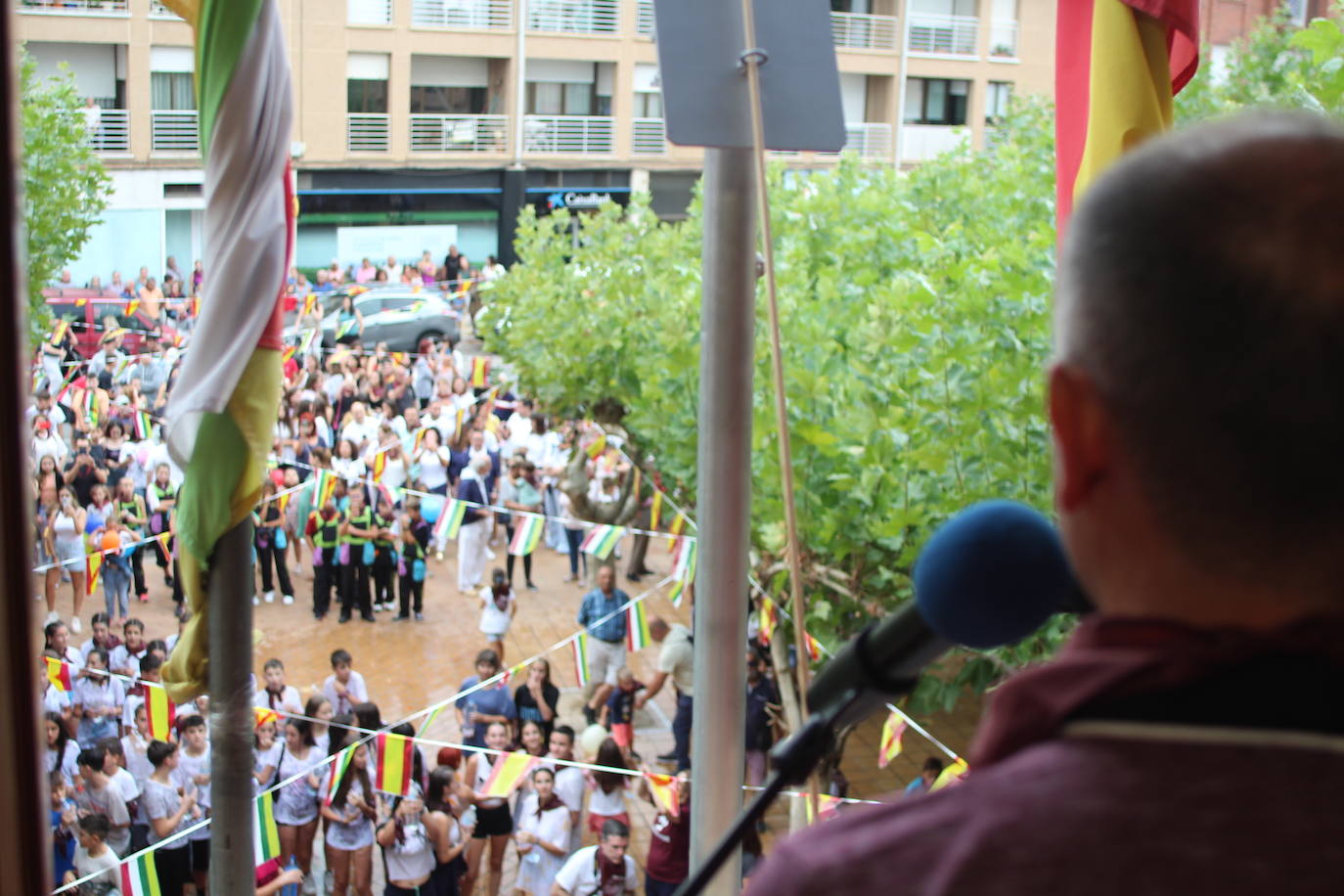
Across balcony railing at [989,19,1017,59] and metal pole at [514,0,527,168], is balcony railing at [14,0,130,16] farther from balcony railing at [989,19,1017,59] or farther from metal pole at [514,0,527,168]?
balcony railing at [989,19,1017,59]

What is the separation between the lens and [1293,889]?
60cm

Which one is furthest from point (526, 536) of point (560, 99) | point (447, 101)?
point (560, 99)

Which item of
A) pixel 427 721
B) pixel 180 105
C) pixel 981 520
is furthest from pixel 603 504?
pixel 180 105

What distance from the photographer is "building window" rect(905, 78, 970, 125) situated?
2453 cm

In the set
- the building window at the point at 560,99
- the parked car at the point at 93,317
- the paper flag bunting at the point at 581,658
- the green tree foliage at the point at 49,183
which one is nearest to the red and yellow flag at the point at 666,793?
the paper flag bunting at the point at 581,658

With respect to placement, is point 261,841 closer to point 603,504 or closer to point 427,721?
Result: point 427,721

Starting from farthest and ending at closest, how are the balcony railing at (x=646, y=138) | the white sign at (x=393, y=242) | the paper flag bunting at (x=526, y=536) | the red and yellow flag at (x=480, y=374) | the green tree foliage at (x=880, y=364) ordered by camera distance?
the balcony railing at (x=646, y=138) → the white sign at (x=393, y=242) → the red and yellow flag at (x=480, y=374) → the paper flag bunting at (x=526, y=536) → the green tree foliage at (x=880, y=364)

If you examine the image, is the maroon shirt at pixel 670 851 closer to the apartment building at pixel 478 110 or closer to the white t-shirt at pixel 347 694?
the white t-shirt at pixel 347 694

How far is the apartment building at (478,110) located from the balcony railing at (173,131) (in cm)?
3

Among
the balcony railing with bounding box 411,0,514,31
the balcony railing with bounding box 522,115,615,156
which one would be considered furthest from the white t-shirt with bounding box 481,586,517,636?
the balcony railing with bounding box 522,115,615,156

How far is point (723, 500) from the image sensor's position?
2.72 m

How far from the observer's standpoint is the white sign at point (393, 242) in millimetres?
23016

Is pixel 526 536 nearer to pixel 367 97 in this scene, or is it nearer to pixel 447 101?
pixel 367 97

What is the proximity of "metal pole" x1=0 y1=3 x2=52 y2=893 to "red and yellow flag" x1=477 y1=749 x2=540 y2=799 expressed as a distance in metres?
5.73
